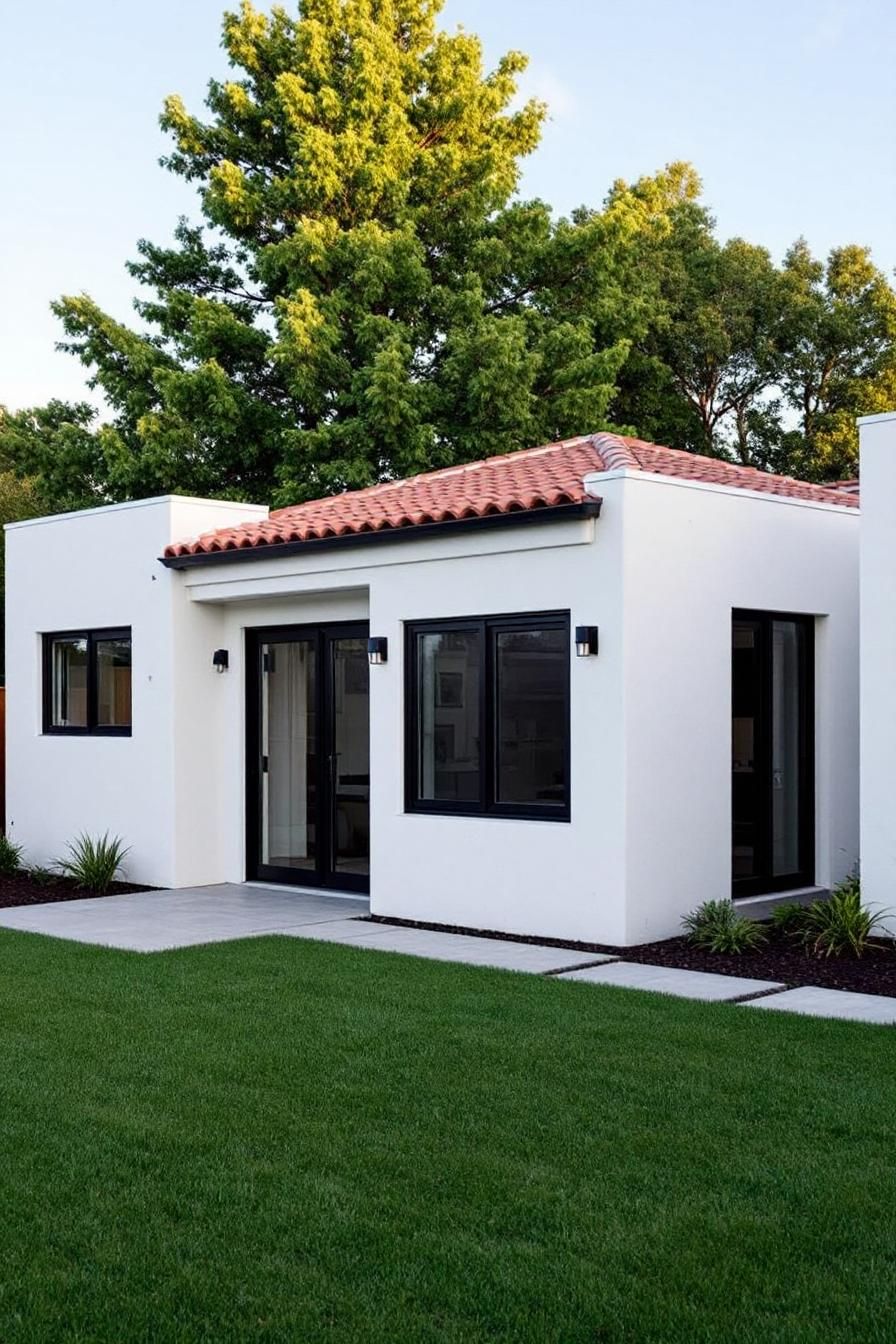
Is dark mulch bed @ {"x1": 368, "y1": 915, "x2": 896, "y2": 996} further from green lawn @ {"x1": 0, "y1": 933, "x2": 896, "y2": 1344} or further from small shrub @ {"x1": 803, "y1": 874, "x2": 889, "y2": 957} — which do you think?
green lawn @ {"x1": 0, "y1": 933, "x2": 896, "y2": 1344}

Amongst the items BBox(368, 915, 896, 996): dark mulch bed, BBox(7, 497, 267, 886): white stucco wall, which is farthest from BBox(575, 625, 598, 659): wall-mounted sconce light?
BBox(7, 497, 267, 886): white stucco wall

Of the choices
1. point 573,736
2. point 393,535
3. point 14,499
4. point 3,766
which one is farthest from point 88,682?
point 14,499

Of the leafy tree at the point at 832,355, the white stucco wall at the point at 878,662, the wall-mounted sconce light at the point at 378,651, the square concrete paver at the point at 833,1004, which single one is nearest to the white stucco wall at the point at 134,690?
the wall-mounted sconce light at the point at 378,651

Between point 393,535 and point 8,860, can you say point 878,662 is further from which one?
point 8,860

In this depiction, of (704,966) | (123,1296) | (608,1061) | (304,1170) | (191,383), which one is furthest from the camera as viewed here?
(191,383)

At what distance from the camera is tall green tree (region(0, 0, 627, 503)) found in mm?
22188

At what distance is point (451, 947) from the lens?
985cm

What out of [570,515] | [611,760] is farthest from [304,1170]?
[570,515]

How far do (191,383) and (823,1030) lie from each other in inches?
708

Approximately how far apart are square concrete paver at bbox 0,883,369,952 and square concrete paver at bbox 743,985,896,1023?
405 centimetres

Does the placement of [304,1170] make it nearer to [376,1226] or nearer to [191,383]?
[376,1226]

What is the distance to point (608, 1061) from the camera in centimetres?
641

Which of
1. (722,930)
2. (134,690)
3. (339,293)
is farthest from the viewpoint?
(339,293)

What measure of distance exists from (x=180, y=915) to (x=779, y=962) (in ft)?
16.7
